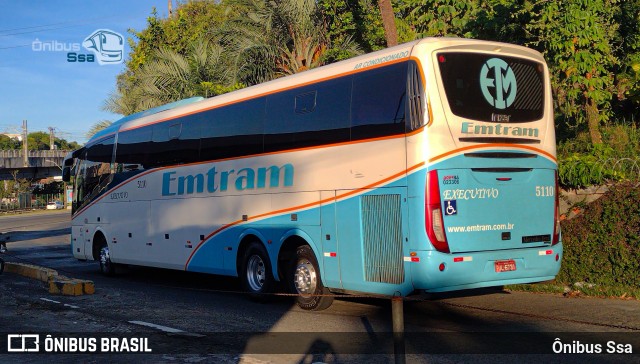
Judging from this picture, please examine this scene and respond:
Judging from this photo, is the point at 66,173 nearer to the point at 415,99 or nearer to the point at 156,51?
the point at 156,51

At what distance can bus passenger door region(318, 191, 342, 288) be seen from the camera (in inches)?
452

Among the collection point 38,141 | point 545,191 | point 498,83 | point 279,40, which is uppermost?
point 38,141

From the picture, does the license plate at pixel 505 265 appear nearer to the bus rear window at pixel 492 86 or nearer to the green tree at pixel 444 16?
the bus rear window at pixel 492 86

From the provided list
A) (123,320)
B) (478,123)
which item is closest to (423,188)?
(478,123)

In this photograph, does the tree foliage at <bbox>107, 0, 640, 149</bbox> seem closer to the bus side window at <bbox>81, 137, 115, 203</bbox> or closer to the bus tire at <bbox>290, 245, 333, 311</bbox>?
the bus side window at <bbox>81, 137, 115, 203</bbox>

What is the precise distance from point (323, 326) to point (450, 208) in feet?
8.48

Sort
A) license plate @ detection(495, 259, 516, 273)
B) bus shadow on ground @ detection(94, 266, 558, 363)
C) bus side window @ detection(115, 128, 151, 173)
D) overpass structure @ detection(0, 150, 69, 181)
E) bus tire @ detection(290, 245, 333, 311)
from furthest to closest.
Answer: overpass structure @ detection(0, 150, 69, 181) < bus side window @ detection(115, 128, 151, 173) < bus tire @ detection(290, 245, 333, 311) < license plate @ detection(495, 259, 516, 273) < bus shadow on ground @ detection(94, 266, 558, 363)

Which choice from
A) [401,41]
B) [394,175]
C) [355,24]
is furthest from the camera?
[355,24]

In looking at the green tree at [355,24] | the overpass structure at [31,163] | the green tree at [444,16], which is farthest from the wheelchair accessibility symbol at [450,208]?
the overpass structure at [31,163]

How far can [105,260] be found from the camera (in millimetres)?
20094

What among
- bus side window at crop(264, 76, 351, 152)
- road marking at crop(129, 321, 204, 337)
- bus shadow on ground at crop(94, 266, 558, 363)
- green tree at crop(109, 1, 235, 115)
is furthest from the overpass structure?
road marking at crop(129, 321, 204, 337)

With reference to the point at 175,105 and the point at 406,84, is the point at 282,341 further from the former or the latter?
the point at 175,105

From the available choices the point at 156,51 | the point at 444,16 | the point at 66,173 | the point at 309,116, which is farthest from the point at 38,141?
the point at 309,116

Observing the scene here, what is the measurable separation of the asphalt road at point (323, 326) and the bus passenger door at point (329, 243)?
2.09 ft
